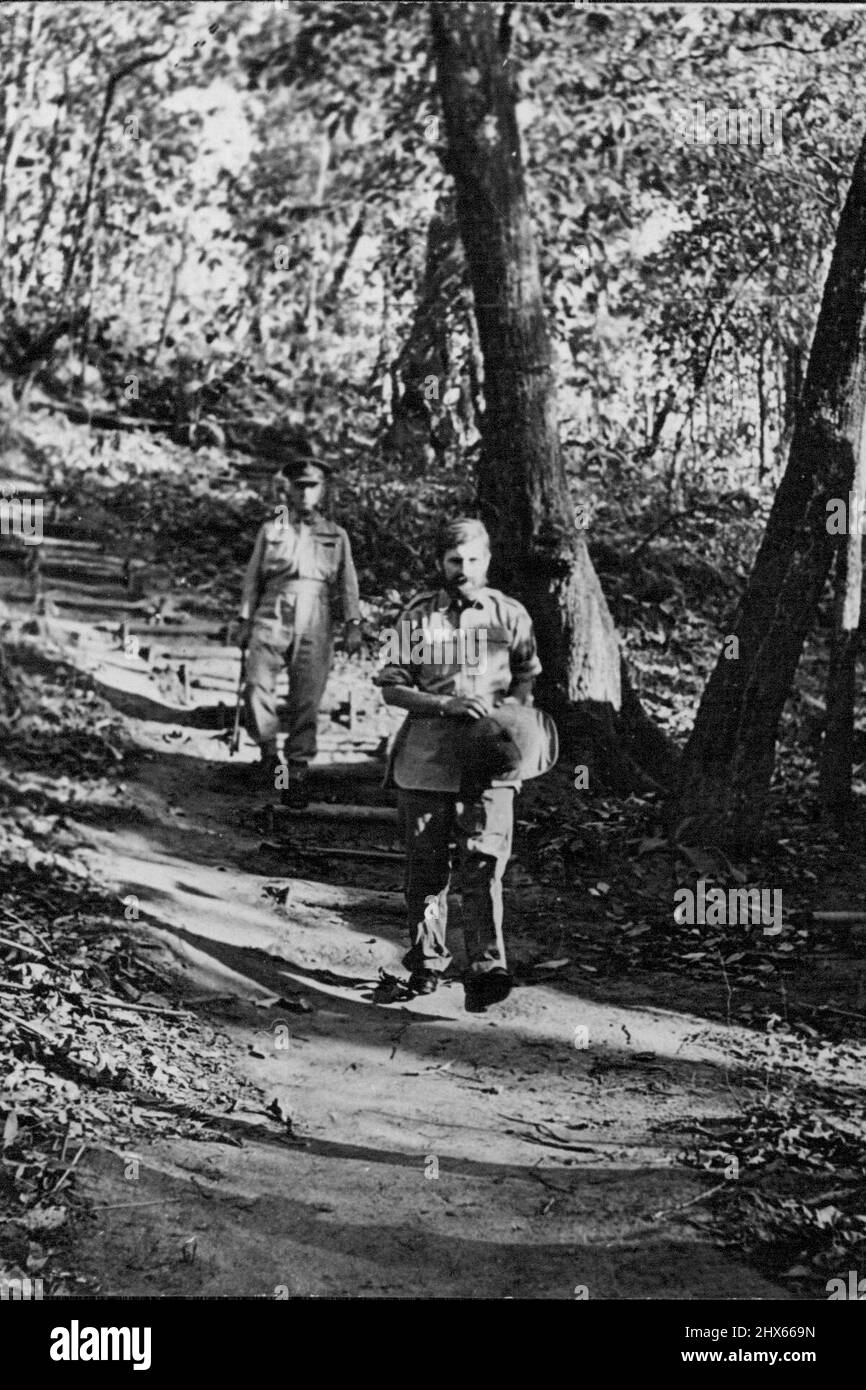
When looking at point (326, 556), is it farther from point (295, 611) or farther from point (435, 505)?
point (435, 505)

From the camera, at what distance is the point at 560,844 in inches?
196

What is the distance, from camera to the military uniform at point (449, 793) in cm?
468

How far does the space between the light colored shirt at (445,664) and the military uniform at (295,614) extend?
0.41 meters

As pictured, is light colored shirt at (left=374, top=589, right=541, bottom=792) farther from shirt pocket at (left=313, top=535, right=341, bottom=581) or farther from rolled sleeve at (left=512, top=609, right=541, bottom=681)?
shirt pocket at (left=313, top=535, right=341, bottom=581)

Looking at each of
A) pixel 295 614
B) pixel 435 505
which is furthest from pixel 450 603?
pixel 295 614

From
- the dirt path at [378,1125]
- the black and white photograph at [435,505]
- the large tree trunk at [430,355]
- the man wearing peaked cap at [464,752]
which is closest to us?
the dirt path at [378,1125]

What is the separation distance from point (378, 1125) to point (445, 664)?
4.41 ft

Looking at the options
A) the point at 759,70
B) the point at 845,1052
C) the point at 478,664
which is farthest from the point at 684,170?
the point at 845,1052

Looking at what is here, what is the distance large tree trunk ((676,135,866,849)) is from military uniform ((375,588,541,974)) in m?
0.79

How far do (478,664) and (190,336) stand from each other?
1593 millimetres

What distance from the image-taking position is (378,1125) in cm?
438

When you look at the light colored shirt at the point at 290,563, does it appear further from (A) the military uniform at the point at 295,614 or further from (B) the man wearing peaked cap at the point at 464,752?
(B) the man wearing peaked cap at the point at 464,752

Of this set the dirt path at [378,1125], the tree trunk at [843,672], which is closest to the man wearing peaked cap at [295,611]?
the dirt path at [378,1125]

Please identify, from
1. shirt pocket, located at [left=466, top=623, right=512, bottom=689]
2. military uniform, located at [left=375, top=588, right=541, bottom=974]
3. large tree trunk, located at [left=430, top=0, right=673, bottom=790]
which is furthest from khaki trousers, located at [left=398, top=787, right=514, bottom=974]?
large tree trunk, located at [left=430, top=0, right=673, bottom=790]
